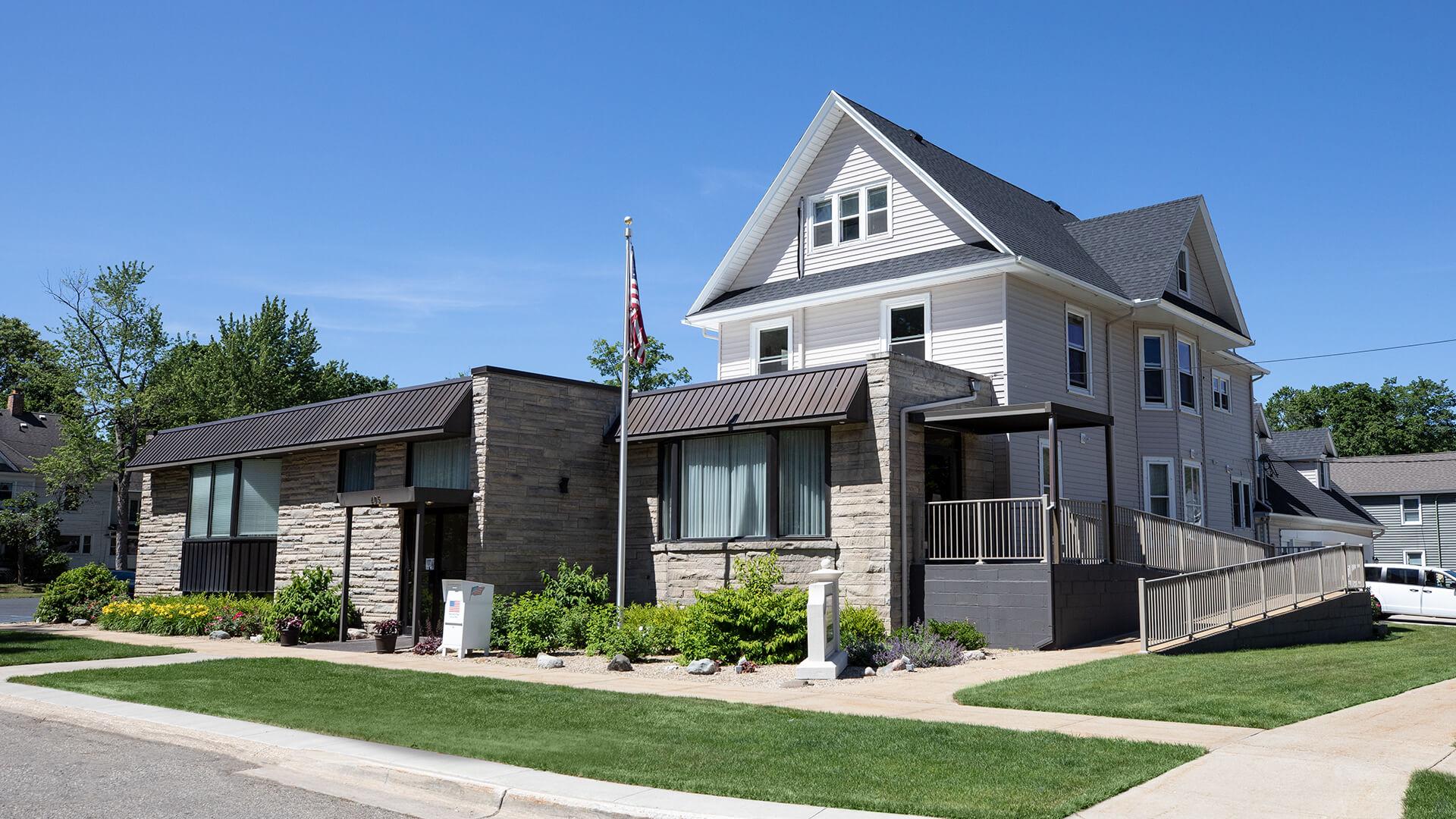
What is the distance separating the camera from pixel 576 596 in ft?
61.6

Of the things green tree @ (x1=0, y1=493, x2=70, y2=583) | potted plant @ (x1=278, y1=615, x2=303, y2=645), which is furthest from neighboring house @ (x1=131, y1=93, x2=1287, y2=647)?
green tree @ (x1=0, y1=493, x2=70, y2=583)

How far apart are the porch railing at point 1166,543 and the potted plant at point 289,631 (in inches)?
544

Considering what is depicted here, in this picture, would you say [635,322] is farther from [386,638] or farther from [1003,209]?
[1003,209]

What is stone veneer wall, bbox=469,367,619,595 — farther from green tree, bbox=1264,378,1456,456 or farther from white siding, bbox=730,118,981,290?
green tree, bbox=1264,378,1456,456

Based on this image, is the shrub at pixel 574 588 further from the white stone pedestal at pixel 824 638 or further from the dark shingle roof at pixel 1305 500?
the dark shingle roof at pixel 1305 500

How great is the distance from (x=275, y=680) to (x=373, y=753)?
5600 mm

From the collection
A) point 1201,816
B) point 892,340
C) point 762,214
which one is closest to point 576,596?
point 892,340

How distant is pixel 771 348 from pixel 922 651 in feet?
36.0

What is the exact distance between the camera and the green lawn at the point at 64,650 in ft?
54.7

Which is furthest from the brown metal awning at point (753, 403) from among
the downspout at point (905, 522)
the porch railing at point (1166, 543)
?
the porch railing at point (1166, 543)

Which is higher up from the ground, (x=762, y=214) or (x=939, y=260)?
(x=762, y=214)

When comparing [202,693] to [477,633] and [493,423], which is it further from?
[493,423]

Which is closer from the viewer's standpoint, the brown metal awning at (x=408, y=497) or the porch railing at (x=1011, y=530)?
the porch railing at (x=1011, y=530)

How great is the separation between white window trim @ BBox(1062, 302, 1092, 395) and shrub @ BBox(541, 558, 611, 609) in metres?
10.4
